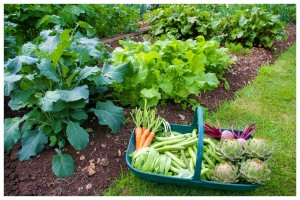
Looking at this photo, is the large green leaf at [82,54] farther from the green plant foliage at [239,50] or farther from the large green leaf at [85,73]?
the green plant foliage at [239,50]

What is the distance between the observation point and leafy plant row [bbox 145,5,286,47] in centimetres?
537

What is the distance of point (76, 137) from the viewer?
2645mm

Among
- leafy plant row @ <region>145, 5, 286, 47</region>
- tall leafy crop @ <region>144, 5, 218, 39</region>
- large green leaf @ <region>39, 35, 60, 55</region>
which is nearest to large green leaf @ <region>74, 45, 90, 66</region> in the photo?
large green leaf @ <region>39, 35, 60, 55</region>

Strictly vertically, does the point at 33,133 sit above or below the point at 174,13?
below

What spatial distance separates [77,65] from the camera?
10.4ft

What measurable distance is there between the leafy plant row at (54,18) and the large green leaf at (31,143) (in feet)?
4.32

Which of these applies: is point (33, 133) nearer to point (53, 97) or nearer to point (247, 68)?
point (53, 97)

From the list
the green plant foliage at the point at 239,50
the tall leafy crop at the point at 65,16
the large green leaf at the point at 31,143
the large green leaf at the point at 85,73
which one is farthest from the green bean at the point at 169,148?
the green plant foliage at the point at 239,50

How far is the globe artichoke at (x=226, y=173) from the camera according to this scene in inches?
90.8

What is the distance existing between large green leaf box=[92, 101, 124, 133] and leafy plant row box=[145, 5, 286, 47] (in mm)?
2831

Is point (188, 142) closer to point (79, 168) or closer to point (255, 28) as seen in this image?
point (79, 168)

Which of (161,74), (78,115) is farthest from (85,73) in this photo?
(161,74)

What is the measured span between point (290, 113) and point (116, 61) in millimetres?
2156

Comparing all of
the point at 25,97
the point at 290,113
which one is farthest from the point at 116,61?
the point at 290,113
